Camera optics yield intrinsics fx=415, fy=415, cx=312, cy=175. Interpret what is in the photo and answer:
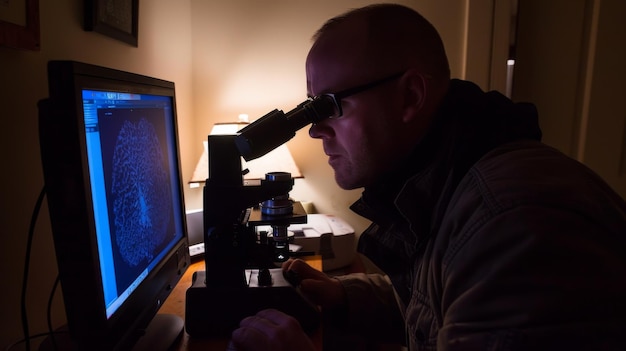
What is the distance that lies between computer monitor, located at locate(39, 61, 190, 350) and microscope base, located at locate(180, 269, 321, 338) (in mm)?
61

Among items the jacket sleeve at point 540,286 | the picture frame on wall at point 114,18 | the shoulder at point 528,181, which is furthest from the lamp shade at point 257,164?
the jacket sleeve at point 540,286

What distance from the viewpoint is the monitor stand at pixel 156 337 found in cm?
77

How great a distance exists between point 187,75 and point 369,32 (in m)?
1.26

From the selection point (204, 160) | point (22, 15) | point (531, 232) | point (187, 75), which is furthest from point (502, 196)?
Answer: point (187, 75)

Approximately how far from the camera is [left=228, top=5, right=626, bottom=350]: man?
528 mm

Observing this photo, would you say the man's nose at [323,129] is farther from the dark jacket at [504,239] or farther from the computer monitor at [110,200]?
the computer monitor at [110,200]

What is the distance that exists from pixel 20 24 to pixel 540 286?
0.95 m

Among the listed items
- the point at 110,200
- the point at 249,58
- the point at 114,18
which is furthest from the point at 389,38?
the point at 249,58

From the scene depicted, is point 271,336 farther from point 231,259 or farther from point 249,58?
point 249,58

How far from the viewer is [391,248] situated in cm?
103

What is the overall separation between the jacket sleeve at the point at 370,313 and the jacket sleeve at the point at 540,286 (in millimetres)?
558

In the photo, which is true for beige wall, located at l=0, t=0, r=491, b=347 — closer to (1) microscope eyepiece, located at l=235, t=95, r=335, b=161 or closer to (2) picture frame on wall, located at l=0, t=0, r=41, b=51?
(2) picture frame on wall, located at l=0, t=0, r=41, b=51

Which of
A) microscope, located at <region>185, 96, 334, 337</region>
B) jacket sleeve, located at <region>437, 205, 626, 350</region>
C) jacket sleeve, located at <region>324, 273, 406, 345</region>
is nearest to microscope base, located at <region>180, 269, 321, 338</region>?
microscope, located at <region>185, 96, 334, 337</region>

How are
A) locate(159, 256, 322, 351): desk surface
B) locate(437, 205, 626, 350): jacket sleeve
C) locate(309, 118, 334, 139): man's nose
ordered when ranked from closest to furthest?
locate(437, 205, 626, 350): jacket sleeve
locate(159, 256, 322, 351): desk surface
locate(309, 118, 334, 139): man's nose
